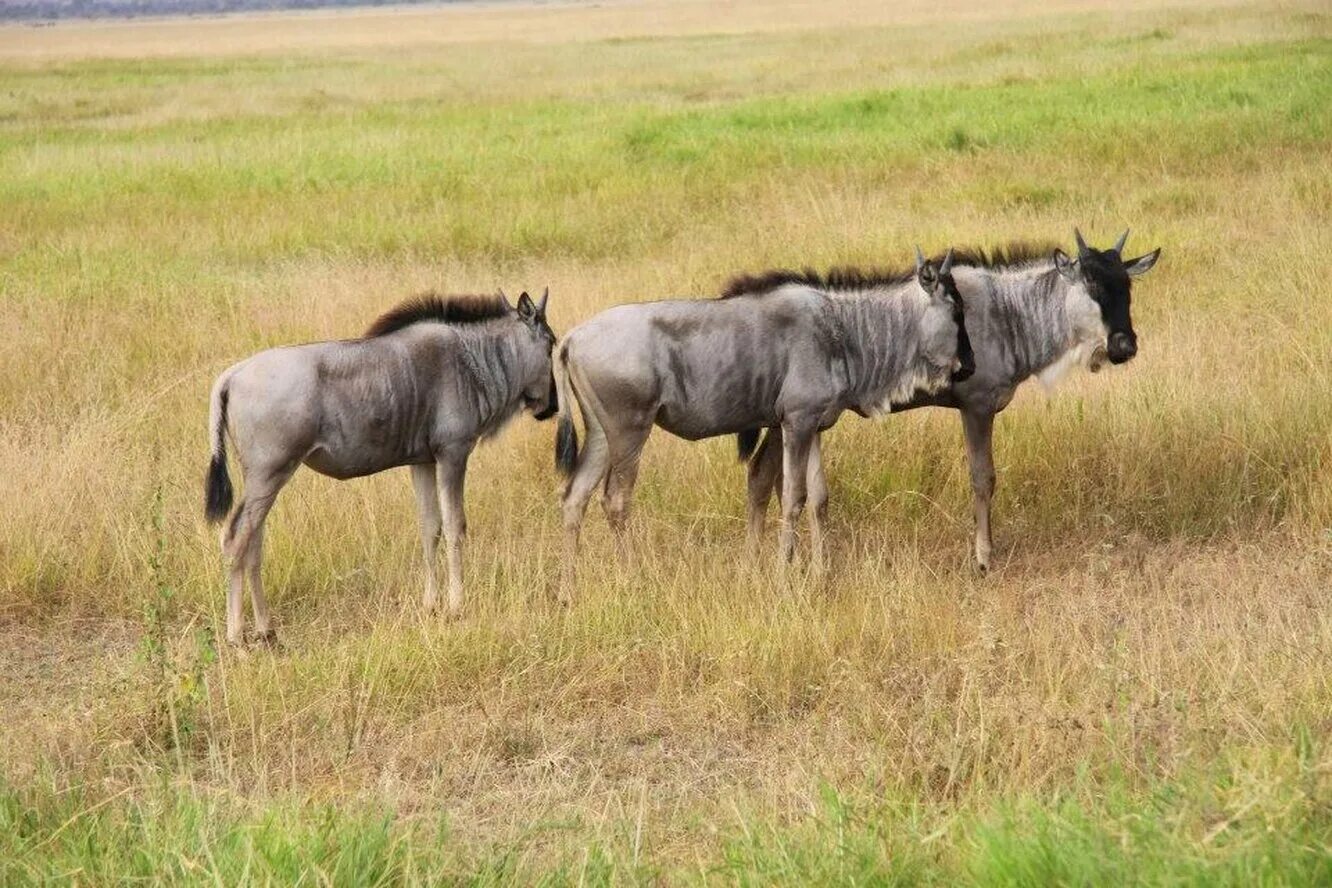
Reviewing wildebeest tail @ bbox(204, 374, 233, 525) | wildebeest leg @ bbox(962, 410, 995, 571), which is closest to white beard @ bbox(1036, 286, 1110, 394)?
wildebeest leg @ bbox(962, 410, 995, 571)

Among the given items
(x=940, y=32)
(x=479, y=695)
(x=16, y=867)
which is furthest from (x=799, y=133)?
(x=940, y=32)

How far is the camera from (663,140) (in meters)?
20.6

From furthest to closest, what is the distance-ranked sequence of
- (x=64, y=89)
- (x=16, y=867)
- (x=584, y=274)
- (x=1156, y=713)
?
(x=64, y=89) < (x=584, y=274) < (x=1156, y=713) < (x=16, y=867)

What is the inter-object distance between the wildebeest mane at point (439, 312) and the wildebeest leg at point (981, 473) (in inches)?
87.6

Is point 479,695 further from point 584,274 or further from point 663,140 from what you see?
point 663,140

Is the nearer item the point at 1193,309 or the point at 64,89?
the point at 1193,309

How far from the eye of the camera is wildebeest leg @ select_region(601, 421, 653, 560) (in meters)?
6.76

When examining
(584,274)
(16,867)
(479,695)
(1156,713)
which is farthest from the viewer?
(584,274)

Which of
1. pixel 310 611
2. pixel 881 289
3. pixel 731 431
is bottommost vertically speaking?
pixel 310 611

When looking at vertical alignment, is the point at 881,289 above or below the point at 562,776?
above

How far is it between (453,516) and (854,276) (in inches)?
85.5

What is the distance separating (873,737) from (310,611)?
2860mm

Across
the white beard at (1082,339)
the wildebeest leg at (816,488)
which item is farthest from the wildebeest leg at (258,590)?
the white beard at (1082,339)

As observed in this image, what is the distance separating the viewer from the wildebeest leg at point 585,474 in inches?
269
